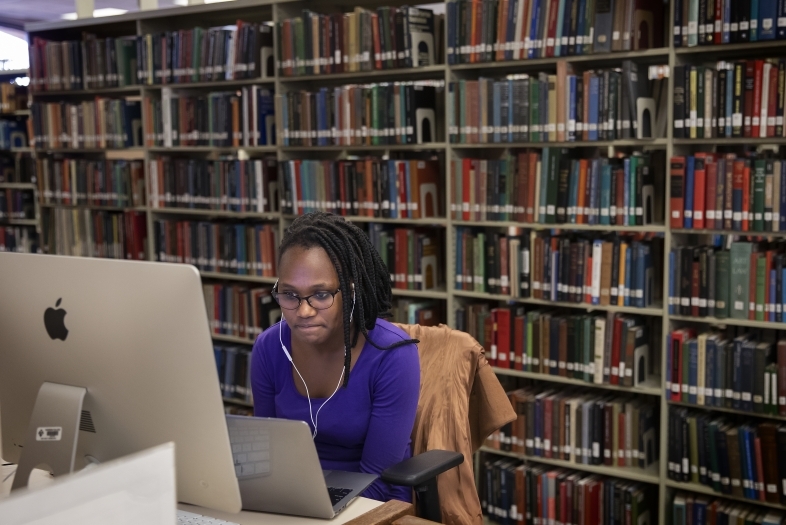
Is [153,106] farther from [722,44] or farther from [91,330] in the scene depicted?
[91,330]

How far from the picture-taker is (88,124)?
4562 millimetres

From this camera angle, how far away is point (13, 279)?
1.33 metres

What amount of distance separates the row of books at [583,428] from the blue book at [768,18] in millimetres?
1420

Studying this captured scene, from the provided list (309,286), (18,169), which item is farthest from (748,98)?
(18,169)

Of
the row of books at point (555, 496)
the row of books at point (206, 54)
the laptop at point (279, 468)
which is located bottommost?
the row of books at point (555, 496)

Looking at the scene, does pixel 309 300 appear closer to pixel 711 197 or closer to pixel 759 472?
pixel 711 197

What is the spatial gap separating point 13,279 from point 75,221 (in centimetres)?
359

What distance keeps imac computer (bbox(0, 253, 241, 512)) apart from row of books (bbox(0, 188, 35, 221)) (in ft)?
18.0

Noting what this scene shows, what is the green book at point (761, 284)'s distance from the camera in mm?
2814

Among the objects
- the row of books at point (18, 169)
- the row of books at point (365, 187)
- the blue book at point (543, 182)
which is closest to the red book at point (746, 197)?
the blue book at point (543, 182)

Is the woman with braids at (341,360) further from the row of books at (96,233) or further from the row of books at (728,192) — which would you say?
the row of books at (96,233)

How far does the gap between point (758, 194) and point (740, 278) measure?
300mm

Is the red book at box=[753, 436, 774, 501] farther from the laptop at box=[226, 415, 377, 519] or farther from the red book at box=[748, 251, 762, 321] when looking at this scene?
the laptop at box=[226, 415, 377, 519]

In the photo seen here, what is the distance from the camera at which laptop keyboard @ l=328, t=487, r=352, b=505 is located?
4.81 ft
